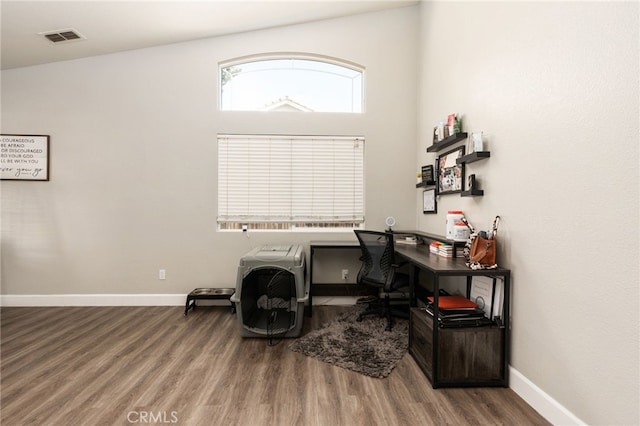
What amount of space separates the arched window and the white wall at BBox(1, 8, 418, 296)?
136 mm

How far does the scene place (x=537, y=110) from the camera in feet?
5.99

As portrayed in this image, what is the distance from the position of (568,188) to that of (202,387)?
2577mm

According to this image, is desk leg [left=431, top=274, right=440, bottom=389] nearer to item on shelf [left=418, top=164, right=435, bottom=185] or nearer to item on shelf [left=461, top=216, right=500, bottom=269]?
item on shelf [left=461, top=216, right=500, bottom=269]

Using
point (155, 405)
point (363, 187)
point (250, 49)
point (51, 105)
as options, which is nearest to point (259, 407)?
point (155, 405)

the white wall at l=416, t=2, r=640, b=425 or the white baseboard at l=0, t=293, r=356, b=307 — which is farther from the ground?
the white wall at l=416, t=2, r=640, b=425

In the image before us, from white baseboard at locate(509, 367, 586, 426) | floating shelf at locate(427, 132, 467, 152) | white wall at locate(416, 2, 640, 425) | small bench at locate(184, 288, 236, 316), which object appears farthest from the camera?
small bench at locate(184, 288, 236, 316)

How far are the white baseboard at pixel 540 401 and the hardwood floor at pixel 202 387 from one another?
0.18ft

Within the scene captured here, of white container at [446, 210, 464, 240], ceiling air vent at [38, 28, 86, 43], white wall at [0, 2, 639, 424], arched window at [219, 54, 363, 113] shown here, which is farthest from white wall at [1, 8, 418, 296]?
white container at [446, 210, 464, 240]

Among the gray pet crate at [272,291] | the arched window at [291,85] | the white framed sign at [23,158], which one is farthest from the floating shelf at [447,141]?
the white framed sign at [23,158]

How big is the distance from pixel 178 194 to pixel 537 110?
3700 millimetres

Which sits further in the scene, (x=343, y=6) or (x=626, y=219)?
(x=343, y=6)

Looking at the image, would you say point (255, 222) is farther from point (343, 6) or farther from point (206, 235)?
point (343, 6)

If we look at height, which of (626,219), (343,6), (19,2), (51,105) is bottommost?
(626,219)

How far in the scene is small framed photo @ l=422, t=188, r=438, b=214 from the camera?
334cm
